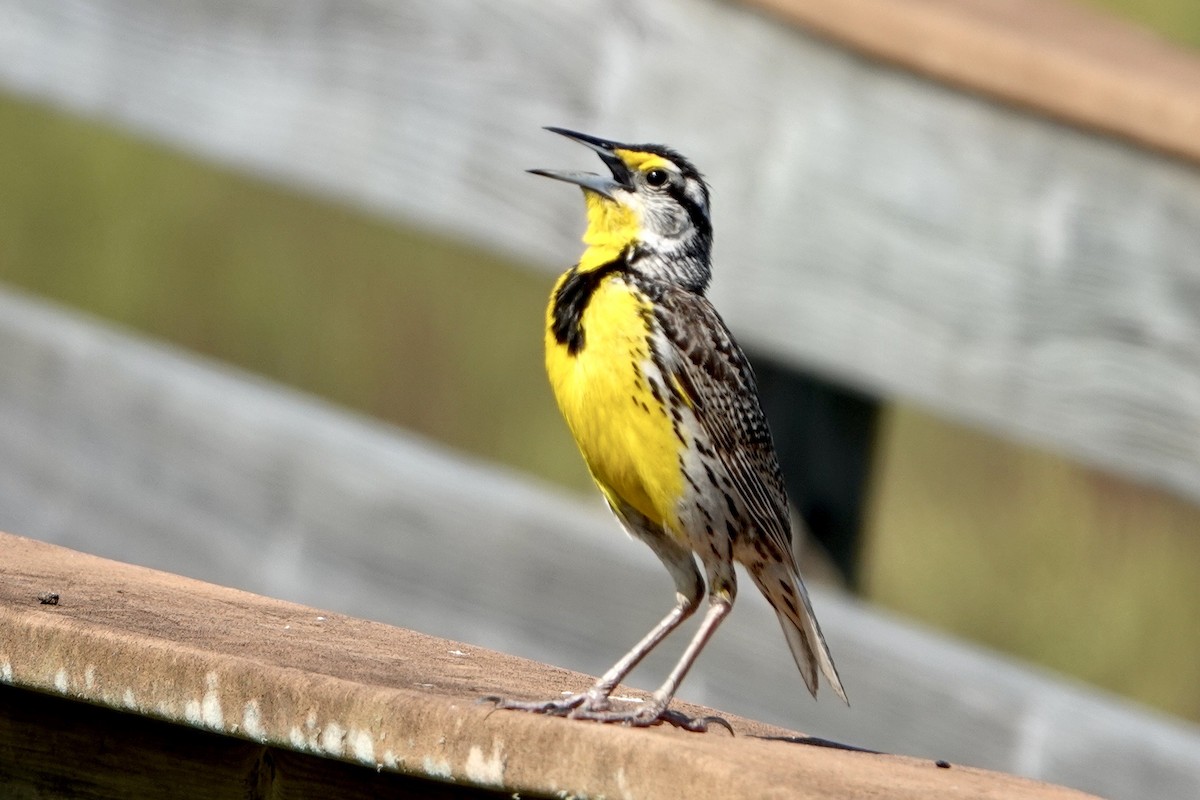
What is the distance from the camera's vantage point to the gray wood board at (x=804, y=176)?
3926mm

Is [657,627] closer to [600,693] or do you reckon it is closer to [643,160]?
[600,693]

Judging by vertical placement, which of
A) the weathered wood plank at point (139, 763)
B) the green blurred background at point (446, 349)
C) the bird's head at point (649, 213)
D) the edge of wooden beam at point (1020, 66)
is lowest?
the green blurred background at point (446, 349)

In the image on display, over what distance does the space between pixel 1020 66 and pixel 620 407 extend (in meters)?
1.19

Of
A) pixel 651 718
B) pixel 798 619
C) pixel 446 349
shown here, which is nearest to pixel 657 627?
pixel 798 619

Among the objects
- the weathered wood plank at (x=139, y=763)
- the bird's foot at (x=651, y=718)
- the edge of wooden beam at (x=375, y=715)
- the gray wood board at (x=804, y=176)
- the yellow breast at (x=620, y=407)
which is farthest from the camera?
the gray wood board at (x=804, y=176)

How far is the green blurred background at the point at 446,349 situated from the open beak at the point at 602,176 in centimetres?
364

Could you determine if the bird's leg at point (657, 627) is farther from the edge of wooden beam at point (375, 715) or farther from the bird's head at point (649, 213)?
the bird's head at point (649, 213)

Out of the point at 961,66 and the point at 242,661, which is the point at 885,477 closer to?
the point at 961,66

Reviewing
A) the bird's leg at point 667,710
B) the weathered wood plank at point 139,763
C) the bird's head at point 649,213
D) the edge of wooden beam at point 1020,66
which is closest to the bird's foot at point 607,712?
the bird's leg at point 667,710

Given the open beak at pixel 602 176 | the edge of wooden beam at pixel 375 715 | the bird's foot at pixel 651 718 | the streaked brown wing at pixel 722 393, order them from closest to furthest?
the edge of wooden beam at pixel 375 715 → the bird's foot at pixel 651 718 → the streaked brown wing at pixel 722 393 → the open beak at pixel 602 176

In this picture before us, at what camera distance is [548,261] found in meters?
4.45

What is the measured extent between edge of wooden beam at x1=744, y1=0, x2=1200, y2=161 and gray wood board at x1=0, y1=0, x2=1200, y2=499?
5cm

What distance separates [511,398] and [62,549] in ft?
17.8

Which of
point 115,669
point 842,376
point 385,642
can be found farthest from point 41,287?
point 115,669
